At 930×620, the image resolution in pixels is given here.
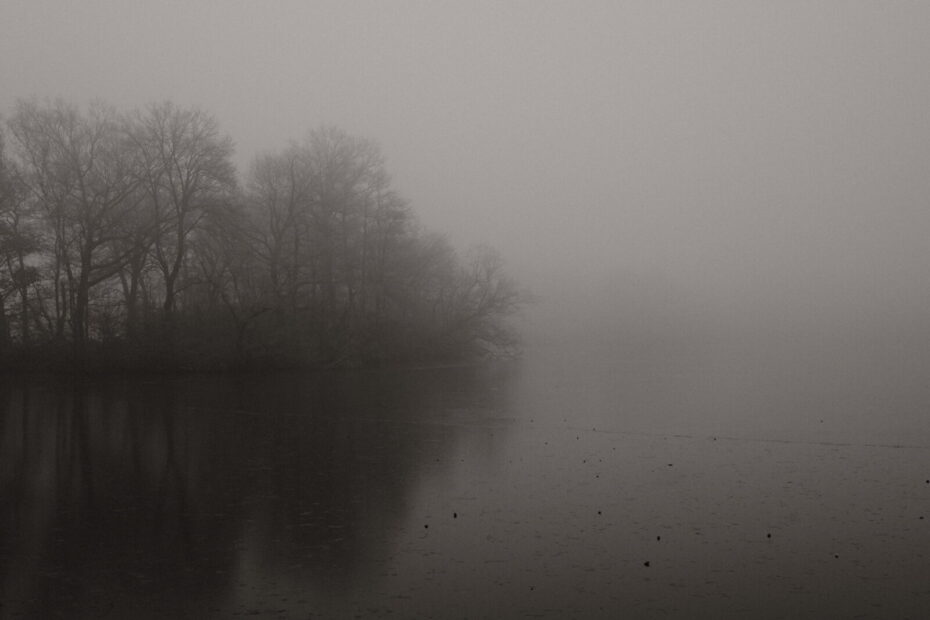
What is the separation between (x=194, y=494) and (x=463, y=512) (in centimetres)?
394

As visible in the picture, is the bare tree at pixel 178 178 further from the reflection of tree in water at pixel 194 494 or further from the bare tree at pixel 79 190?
the reflection of tree in water at pixel 194 494

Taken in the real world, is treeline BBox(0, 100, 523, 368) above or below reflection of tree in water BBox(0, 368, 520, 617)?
above

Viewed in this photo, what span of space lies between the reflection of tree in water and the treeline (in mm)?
14949

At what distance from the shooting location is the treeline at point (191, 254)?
37000mm

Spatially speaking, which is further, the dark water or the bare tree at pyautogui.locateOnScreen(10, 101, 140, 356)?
the bare tree at pyautogui.locateOnScreen(10, 101, 140, 356)

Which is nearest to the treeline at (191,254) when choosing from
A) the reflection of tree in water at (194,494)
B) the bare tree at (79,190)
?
the bare tree at (79,190)

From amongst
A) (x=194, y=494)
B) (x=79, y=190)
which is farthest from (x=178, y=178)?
(x=194, y=494)

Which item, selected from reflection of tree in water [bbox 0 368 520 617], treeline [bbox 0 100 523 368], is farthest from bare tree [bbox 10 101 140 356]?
reflection of tree in water [bbox 0 368 520 617]

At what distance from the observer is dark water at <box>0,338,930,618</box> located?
22.7ft

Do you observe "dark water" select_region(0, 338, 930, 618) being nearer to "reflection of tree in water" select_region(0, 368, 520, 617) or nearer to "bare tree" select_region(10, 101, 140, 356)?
"reflection of tree in water" select_region(0, 368, 520, 617)

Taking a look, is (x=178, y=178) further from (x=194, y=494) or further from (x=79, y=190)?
(x=194, y=494)

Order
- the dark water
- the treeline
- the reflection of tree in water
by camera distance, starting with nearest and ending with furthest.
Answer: the dark water < the reflection of tree in water < the treeline

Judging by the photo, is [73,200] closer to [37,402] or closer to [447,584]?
[37,402]

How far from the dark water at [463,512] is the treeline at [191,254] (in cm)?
1675
